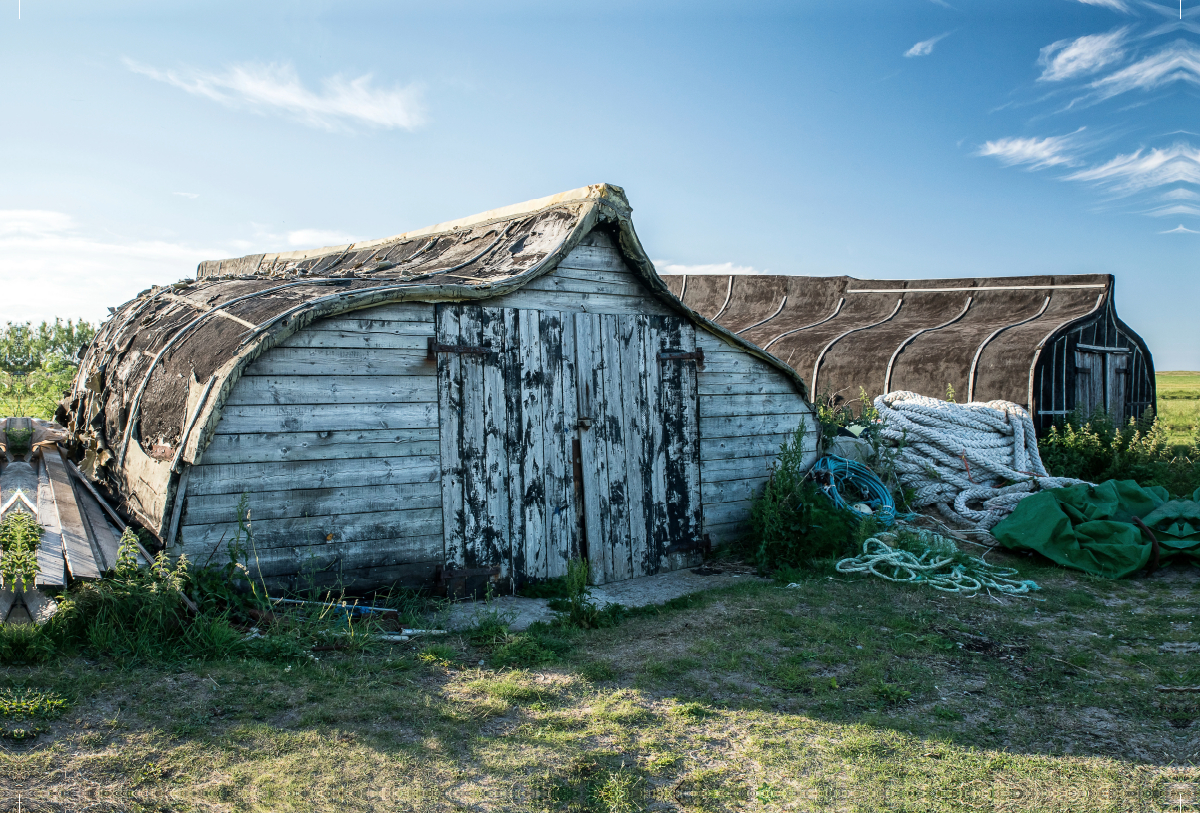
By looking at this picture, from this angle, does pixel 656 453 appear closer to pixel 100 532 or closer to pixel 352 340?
pixel 352 340

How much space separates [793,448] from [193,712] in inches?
234

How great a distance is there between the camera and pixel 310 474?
5852mm

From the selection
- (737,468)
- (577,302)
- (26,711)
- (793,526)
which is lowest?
(26,711)

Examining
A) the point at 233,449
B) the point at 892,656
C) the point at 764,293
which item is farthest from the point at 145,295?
the point at 764,293

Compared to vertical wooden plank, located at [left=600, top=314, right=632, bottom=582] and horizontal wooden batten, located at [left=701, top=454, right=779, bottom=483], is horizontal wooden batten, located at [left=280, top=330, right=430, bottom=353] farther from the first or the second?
horizontal wooden batten, located at [left=701, top=454, right=779, bottom=483]

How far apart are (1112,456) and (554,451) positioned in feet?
29.9

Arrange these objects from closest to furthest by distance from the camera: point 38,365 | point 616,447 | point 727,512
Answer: point 616,447
point 727,512
point 38,365

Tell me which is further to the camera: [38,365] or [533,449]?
[38,365]

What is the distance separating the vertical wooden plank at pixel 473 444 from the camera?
6.38 metres

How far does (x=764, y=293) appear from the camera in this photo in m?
19.3

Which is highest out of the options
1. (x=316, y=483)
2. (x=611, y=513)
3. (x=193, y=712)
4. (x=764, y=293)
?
(x=764, y=293)

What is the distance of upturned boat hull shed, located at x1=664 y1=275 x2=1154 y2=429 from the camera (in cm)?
1248

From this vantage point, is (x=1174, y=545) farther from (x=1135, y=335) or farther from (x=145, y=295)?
(x=145, y=295)

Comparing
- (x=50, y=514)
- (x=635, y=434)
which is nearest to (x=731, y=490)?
(x=635, y=434)
